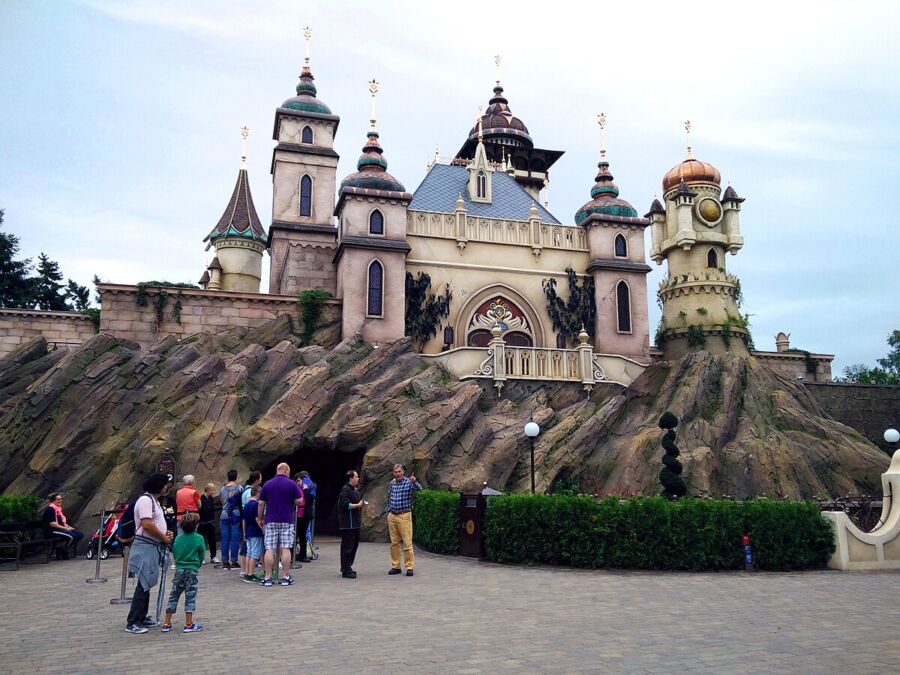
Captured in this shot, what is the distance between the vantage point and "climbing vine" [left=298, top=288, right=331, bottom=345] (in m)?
29.1

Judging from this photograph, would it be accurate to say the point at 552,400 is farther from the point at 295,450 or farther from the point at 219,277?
the point at 219,277

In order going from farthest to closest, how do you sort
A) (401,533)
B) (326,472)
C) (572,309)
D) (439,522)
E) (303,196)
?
(303,196) < (572,309) < (326,472) < (439,522) < (401,533)

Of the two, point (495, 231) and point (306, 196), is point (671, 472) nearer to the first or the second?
point (495, 231)

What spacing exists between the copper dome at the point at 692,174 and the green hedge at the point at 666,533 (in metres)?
24.7

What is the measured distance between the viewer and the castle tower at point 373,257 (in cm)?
2919

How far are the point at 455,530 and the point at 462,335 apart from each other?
15.6m

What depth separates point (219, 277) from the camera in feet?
128

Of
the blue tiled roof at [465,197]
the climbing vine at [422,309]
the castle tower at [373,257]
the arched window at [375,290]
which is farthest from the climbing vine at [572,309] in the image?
the arched window at [375,290]

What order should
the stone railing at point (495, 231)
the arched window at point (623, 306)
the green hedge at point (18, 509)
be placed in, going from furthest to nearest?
the arched window at point (623, 306), the stone railing at point (495, 231), the green hedge at point (18, 509)

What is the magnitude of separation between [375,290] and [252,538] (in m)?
18.2

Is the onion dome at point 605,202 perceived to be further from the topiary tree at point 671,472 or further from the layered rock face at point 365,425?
the topiary tree at point 671,472

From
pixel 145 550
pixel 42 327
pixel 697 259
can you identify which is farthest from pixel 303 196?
pixel 145 550

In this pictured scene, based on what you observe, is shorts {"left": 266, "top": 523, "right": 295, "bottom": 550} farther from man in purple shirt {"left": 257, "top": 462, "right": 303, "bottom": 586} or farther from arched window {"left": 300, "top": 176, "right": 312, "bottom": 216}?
arched window {"left": 300, "top": 176, "right": 312, "bottom": 216}

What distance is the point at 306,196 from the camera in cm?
3591
